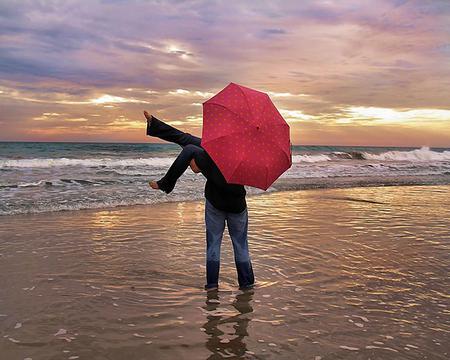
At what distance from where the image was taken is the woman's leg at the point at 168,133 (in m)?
4.33

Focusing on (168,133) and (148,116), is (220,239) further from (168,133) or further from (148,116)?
(148,116)

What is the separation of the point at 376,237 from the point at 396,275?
229 centimetres

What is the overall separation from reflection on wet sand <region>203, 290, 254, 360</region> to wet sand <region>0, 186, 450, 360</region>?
0.01 metres

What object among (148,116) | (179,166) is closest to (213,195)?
(179,166)

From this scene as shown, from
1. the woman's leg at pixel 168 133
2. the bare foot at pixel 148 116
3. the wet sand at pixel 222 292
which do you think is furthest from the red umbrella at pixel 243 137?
the wet sand at pixel 222 292

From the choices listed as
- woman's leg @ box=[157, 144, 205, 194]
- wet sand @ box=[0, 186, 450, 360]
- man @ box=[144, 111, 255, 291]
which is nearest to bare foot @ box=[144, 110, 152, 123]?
man @ box=[144, 111, 255, 291]

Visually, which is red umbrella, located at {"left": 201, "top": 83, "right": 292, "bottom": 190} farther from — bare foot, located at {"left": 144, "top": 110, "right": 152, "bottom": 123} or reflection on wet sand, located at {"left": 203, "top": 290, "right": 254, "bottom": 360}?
reflection on wet sand, located at {"left": 203, "top": 290, "right": 254, "bottom": 360}

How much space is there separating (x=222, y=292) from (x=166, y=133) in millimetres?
1967

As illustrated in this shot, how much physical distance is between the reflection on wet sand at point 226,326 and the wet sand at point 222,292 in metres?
0.01

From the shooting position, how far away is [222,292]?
191 inches

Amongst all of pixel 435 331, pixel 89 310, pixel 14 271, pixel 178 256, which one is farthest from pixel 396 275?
pixel 14 271

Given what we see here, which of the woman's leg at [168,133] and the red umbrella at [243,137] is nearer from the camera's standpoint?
the red umbrella at [243,137]

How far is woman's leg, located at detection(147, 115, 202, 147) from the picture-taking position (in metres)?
4.33

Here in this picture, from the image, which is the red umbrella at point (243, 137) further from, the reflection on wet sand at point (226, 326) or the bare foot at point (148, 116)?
the reflection on wet sand at point (226, 326)
